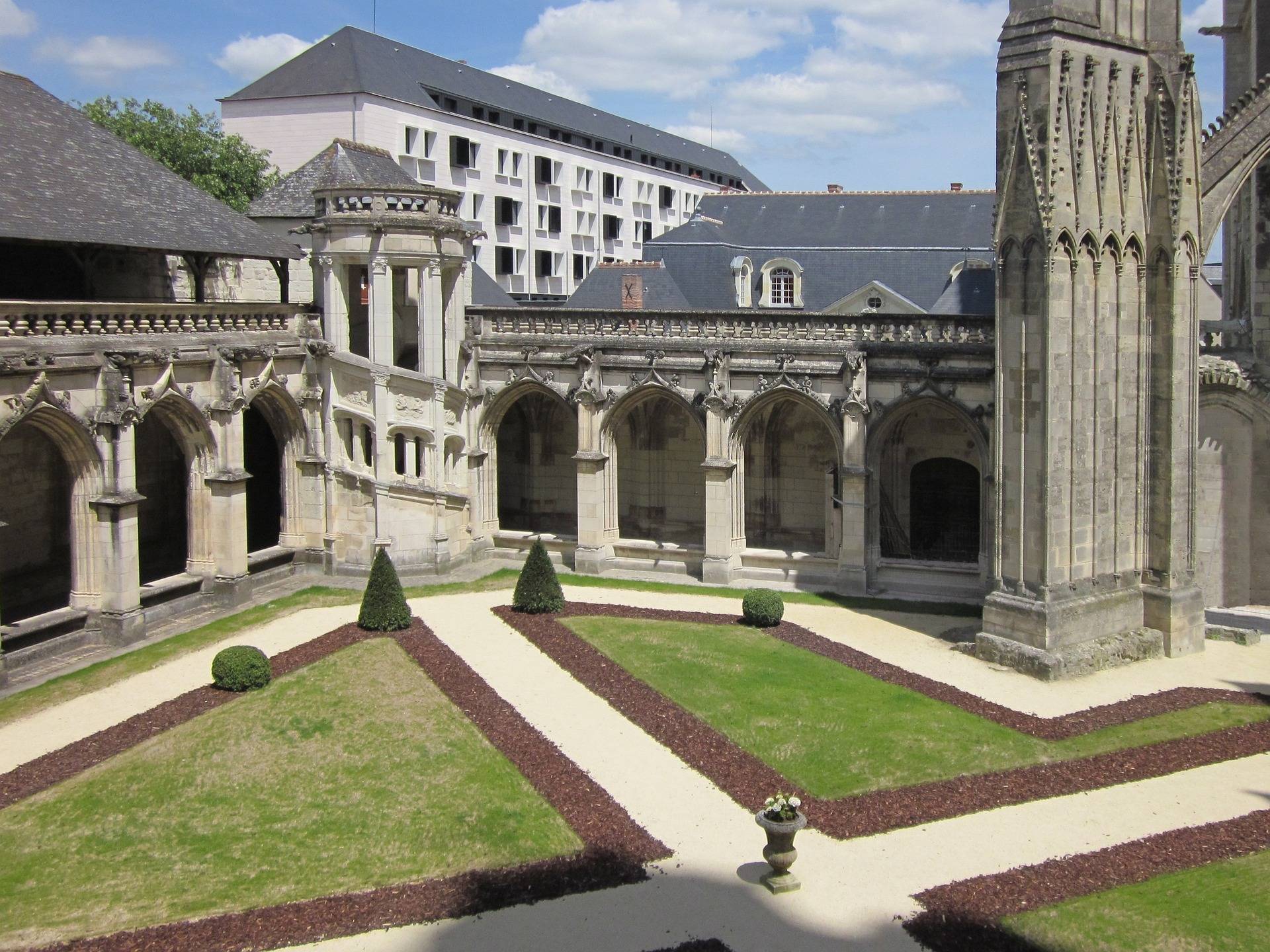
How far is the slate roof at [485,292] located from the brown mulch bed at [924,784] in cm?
1612

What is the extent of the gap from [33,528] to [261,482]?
21.9 feet

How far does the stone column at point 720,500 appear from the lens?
31000 mm

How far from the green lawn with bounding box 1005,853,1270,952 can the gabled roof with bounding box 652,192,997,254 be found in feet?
99.3

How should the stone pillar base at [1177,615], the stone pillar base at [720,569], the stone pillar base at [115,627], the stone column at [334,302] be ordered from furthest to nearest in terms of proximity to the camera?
the stone pillar base at [720,569]
the stone column at [334,302]
the stone pillar base at [1177,615]
the stone pillar base at [115,627]

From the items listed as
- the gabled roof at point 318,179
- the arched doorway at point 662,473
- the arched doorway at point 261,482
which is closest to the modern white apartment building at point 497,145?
the gabled roof at point 318,179

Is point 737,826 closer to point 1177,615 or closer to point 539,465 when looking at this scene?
point 1177,615

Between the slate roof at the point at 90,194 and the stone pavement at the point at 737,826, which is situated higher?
the slate roof at the point at 90,194

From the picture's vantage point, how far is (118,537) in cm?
2473

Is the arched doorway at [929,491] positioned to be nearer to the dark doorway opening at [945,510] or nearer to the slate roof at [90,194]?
the dark doorway opening at [945,510]

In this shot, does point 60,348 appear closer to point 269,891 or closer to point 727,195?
point 269,891

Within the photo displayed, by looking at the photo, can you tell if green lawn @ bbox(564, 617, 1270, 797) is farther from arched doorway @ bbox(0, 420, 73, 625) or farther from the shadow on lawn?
arched doorway @ bbox(0, 420, 73, 625)

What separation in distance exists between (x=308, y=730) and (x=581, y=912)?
763cm

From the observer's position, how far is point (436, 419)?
31.1 meters

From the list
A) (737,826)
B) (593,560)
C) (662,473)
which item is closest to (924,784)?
(737,826)
